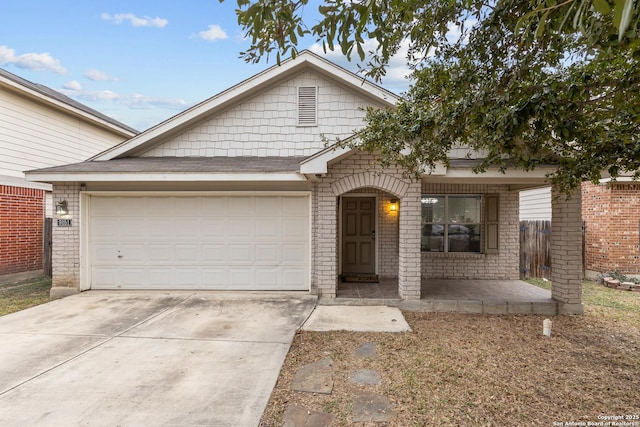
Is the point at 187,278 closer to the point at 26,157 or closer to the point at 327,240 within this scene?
the point at 327,240

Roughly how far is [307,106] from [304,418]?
704 cm

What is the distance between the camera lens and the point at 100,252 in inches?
302

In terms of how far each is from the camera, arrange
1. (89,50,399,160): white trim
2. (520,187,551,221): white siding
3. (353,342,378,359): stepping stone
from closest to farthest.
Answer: (353,342,378,359): stepping stone
(89,50,399,160): white trim
(520,187,551,221): white siding

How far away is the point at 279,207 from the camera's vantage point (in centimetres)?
757

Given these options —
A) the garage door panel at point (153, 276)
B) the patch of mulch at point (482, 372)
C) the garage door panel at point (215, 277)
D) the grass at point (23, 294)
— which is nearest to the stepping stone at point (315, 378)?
the patch of mulch at point (482, 372)

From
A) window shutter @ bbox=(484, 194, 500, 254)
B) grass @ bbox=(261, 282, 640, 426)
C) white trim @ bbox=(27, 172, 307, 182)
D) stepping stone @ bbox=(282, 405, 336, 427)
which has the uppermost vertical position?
white trim @ bbox=(27, 172, 307, 182)

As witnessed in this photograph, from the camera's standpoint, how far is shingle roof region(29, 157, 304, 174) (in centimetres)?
685

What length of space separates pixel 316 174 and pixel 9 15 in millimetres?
16011

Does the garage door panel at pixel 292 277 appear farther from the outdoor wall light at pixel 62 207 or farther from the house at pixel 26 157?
the house at pixel 26 157

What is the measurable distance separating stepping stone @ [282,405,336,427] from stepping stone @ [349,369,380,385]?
727 mm

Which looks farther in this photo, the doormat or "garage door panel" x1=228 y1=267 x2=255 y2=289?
the doormat

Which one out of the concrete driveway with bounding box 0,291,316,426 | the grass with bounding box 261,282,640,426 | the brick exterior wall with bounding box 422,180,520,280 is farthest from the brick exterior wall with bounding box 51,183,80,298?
the brick exterior wall with bounding box 422,180,520,280

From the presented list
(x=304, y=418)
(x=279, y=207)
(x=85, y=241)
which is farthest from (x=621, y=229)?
(x=85, y=241)

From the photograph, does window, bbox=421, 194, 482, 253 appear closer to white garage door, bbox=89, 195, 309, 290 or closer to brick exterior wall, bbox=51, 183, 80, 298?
white garage door, bbox=89, 195, 309, 290
